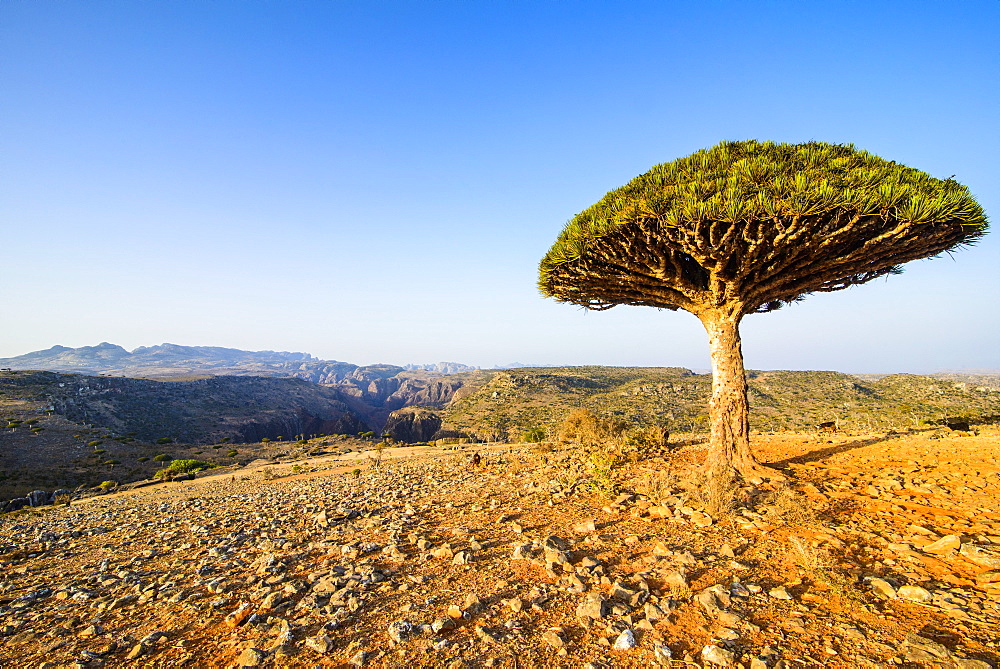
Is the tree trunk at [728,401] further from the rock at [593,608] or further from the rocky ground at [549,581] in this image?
the rock at [593,608]

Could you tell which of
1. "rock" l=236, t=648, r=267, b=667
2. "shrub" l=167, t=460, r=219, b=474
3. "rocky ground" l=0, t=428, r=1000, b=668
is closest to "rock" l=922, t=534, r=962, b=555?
"rocky ground" l=0, t=428, r=1000, b=668

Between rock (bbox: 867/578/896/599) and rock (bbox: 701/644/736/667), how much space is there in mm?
2059

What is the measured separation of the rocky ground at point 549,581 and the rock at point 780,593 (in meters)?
0.02

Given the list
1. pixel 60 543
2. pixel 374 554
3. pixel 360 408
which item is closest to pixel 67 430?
pixel 60 543

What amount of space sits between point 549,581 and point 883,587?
320 centimetres

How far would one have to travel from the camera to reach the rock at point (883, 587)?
388 centimetres

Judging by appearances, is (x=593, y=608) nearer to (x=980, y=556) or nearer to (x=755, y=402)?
(x=980, y=556)

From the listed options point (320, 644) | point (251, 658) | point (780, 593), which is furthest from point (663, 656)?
point (251, 658)

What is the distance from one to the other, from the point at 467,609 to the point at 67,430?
54283mm

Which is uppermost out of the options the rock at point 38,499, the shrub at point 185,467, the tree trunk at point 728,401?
the tree trunk at point 728,401

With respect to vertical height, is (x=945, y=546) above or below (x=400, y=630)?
above

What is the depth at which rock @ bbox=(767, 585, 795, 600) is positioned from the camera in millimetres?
3921

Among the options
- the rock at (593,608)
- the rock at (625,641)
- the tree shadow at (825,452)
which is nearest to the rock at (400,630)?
the rock at (593,608)

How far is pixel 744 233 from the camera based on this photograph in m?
7.75
